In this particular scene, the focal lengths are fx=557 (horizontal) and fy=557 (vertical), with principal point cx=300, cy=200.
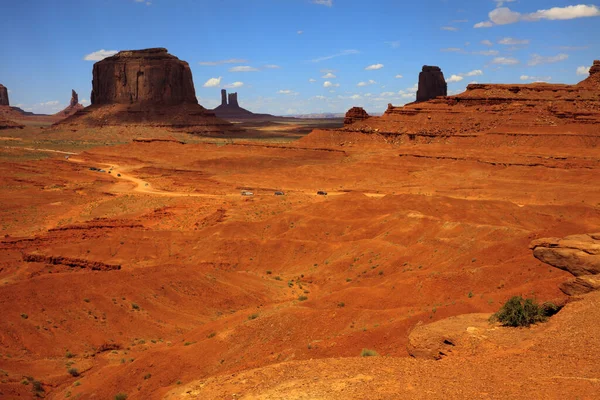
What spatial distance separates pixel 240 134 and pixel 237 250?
320 feet

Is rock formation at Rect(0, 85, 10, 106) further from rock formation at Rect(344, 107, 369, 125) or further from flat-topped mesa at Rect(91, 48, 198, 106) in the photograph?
rock formation at Rect(344, 107, 369, 125)

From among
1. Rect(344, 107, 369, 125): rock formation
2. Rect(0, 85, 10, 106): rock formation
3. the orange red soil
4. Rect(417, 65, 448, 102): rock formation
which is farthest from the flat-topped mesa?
Rect(0, 85, 10, 106): rock formation

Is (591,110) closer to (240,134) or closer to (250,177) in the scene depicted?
(250,177)

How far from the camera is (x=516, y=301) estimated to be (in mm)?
12406

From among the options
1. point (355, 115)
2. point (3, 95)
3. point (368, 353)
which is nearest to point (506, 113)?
point (355, 115)

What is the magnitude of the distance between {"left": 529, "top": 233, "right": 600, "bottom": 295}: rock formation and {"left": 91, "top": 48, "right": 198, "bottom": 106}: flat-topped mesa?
110 m

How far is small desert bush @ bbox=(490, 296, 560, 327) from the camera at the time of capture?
40.0 feet

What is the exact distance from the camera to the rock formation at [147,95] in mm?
115875

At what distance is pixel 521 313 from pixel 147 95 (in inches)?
4548

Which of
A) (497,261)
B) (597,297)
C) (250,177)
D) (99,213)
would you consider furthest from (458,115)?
(597,297)

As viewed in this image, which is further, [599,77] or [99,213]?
[599,77]

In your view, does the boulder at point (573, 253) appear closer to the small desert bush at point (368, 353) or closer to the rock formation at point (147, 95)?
the small desert bush at point (368, 353)

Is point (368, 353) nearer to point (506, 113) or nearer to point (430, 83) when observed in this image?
point (506, 113)

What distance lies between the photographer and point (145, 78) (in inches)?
4621
